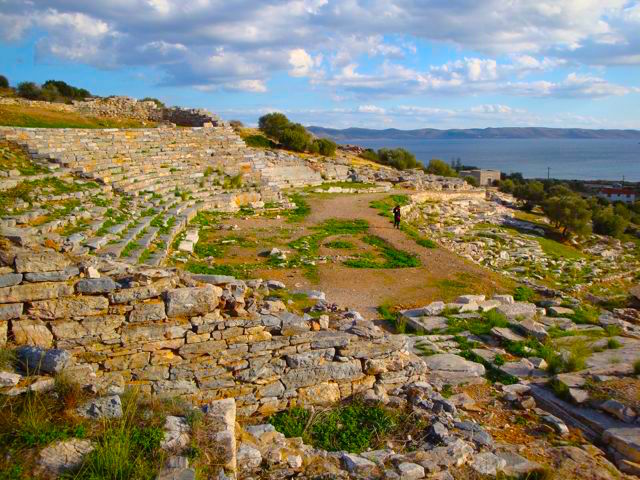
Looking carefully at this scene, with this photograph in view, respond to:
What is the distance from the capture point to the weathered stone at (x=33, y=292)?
16.3 ft

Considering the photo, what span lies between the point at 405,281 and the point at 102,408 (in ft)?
28.3

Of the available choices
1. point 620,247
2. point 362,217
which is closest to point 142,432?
point 362,217

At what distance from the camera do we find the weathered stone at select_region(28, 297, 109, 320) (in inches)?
200

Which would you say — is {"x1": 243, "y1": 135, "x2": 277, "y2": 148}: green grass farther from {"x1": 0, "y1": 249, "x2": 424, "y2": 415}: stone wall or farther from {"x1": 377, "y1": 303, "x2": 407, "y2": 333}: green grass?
{"x1": 0, "y1": 249, "x2": 424, "y2": 415}: stone wall

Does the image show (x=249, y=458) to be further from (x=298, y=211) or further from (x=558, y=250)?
(x=558, y=250)

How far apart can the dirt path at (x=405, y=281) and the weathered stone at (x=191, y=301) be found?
4.46 meters

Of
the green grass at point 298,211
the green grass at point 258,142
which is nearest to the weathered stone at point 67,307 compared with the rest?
the green grass at point 298,211

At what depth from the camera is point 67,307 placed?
16.9 ft

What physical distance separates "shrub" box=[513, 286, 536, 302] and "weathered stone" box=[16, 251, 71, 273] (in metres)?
9.48

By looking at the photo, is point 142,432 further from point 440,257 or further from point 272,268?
point 440,257

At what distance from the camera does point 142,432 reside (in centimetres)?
Result: 397

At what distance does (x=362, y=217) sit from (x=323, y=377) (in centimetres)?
1306

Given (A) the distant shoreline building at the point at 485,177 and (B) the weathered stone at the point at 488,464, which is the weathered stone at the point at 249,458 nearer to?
(B) the weathered stone at the point at 488,464

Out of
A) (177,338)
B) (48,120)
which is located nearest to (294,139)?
(48,120)
